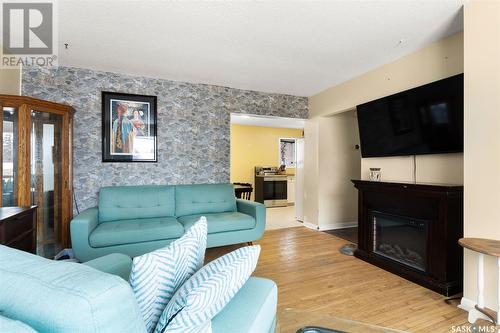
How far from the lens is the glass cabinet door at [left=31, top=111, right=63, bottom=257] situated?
271 centimetres

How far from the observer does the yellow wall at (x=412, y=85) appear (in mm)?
2498

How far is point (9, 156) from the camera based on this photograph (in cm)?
246

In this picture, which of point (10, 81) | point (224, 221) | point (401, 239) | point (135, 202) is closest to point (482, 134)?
point (401, 239)

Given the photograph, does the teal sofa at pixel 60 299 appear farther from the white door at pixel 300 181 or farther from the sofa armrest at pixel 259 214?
the white door at pixel 300 181

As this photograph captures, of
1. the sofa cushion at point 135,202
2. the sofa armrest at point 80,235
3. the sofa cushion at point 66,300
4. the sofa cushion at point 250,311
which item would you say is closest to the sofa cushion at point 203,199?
the sofa cushion at point 135,202

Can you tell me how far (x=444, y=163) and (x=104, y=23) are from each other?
362 cm

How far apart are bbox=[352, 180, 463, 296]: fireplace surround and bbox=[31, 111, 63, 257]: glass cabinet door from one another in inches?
146

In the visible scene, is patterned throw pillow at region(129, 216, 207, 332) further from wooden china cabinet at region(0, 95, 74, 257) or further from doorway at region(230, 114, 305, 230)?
doorway at region(230, 114, 305, 230)

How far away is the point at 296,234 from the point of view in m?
4.23

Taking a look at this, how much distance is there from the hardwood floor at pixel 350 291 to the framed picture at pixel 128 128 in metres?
1.76

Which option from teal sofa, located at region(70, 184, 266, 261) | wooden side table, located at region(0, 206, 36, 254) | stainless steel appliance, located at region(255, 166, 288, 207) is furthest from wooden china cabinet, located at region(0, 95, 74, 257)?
stainless steel appliance, located at region(255, 166, 288, 207)

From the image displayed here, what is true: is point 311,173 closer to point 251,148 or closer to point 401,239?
point 401,239

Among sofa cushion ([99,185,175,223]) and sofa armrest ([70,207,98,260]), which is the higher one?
sofa cushion ([99,185,175,223])

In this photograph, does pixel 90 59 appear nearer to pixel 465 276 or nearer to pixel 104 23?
pixel 104 23
